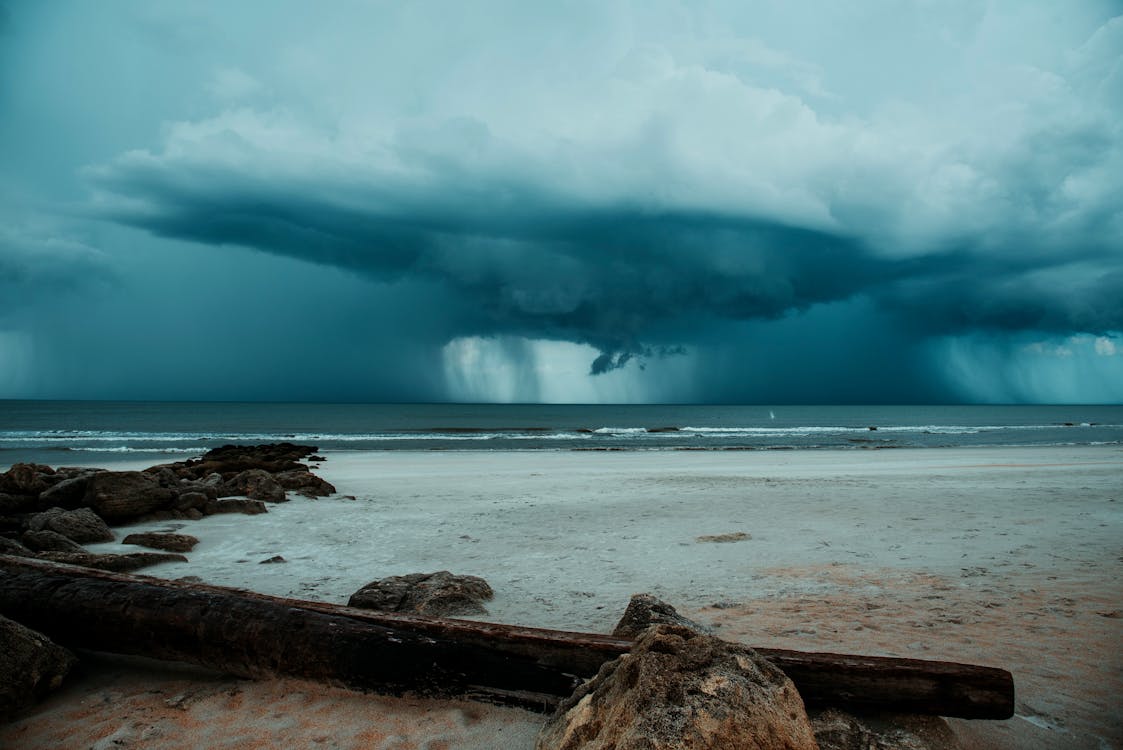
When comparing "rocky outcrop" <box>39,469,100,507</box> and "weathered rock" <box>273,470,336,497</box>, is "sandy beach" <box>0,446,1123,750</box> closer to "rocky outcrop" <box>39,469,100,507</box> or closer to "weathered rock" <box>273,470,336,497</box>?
"weathered rock" <box>273,470,336,497</box>

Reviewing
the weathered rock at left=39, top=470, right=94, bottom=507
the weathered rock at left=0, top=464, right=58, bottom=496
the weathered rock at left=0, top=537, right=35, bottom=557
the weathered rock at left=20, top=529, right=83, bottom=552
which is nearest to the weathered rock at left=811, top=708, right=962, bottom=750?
the weathered rock at left=0, top=537, right=35, bottom=557

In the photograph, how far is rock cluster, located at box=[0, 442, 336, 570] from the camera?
730 cm

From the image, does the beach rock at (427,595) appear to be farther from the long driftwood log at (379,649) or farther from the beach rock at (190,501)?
the beach rock at (190,501)

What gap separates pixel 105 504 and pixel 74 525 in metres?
1.09

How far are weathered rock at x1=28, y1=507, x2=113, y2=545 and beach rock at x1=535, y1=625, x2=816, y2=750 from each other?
8.24 meters

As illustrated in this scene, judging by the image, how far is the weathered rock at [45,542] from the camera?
7.30m

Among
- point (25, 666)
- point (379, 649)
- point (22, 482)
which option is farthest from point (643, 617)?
point (22, 482)

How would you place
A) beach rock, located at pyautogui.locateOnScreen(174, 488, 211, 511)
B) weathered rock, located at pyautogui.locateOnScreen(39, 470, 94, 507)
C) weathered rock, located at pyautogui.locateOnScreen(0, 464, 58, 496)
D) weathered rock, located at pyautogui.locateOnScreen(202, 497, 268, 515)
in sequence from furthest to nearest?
weathered rock, located at pyautogui.locateOnScreen(202, 497, 268, 515), beach rock, located at pyautogui.locateOnScreen(174, 488, 211, 511), weathered rock, located at pyautogui.locateOnScreen(0, 464, 58, 496), weathered rock, located at pyautogui.locateOnScreen(39, 470, 94, 507)

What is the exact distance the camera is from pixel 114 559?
6.74 meters

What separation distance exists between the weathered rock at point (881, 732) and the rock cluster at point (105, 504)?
6879 mm

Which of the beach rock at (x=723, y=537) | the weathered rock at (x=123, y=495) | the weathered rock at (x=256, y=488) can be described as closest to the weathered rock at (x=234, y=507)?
the weathered rock at (x=123, y=495)

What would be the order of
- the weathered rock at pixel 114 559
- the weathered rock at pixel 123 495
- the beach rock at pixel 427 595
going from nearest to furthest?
the beach rock at pixel 427 595 < the weathered rock at pixel 114 559 < the weathered rock at pixel 123 495

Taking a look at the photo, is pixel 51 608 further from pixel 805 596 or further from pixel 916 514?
pixel 916 514

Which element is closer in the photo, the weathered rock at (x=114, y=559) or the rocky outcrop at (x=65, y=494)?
the weathered rock at (x=114, y=559)
